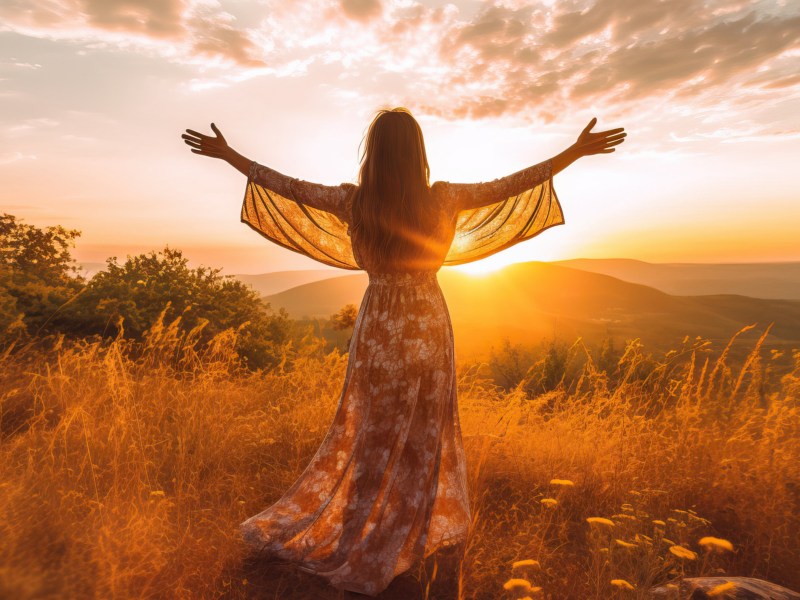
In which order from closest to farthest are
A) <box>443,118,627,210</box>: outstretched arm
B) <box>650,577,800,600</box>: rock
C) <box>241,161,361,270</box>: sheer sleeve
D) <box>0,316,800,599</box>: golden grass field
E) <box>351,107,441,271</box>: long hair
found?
<box>650,577,800,600</box>: rock
<box>0,316,800,599</box>: golden grass field
<box>351,107,441,271</box>: long hair
<box>443,118,627,210</box>: outstretched arm
<box>241,161,361,270</box>: sheer sleeve

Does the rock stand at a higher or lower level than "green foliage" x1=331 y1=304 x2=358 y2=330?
lower

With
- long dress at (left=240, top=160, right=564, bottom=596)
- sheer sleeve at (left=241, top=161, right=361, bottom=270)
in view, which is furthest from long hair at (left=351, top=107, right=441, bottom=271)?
sheer sleeve at (left=241, top=161, right=361, bottom=270)

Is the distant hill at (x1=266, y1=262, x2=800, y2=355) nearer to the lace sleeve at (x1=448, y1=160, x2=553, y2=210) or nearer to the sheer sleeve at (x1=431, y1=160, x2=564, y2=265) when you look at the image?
the sheer sleeve at (x1=431, y1=160, x2=564, y2=265)

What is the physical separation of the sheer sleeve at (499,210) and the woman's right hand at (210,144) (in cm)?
147

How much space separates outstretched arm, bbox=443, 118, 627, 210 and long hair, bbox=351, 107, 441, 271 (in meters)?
0.22

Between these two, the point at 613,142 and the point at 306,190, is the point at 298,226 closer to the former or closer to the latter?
the point at 306,190

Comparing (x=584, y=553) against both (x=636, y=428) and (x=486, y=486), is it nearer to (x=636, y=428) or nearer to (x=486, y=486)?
(x=486, y=486)

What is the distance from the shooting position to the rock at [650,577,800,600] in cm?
219

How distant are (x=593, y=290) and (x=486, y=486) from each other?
157 ft

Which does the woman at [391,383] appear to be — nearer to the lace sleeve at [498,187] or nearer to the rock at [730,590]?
the lace sleeve at [498,187]

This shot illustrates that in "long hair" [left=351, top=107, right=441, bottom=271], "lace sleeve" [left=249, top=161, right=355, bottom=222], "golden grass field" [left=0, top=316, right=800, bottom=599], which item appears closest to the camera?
"golden grass field" [left=0, top=316, right=800, bottom=599]

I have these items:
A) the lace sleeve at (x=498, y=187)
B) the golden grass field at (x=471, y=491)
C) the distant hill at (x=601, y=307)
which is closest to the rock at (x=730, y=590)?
the golden grass field at (x=471, y=491)

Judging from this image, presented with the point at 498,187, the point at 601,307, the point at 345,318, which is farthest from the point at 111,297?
the point at 601,307

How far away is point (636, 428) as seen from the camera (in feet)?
13.2
